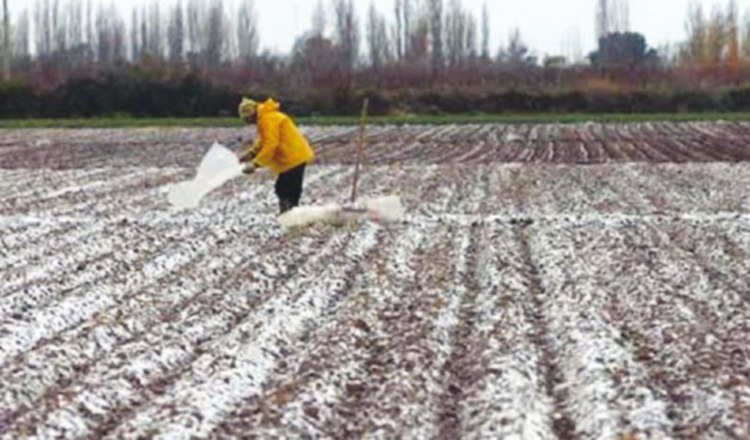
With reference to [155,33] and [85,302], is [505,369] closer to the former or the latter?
[85,302]

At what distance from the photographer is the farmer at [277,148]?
583 inches

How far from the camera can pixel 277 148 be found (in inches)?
591

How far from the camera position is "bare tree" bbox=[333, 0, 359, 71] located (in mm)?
84938

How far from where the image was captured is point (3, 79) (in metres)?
62.0

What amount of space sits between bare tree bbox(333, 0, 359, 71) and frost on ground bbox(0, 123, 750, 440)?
6608cm

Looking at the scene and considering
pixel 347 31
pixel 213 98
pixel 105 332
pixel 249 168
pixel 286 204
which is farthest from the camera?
pixel 347 31

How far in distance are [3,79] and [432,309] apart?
184 ft

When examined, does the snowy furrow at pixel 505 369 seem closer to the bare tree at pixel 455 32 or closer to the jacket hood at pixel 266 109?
the jacket hood at pixel 266 109

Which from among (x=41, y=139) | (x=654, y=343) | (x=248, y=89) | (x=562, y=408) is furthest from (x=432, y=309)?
(x=248, y=89)

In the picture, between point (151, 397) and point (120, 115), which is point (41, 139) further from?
point (151, 397)

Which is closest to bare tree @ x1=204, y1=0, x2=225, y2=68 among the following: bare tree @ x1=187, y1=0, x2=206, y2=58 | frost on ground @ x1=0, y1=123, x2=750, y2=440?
bare tree @ x1=187, y1=0, x2=206, y2=58

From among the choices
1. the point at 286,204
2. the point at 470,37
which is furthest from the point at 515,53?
the point at 286,204

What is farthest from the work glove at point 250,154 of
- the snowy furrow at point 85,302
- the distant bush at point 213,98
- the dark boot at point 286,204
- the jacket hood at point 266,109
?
the distant bush at point 213,98

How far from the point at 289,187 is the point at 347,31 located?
238 feet
